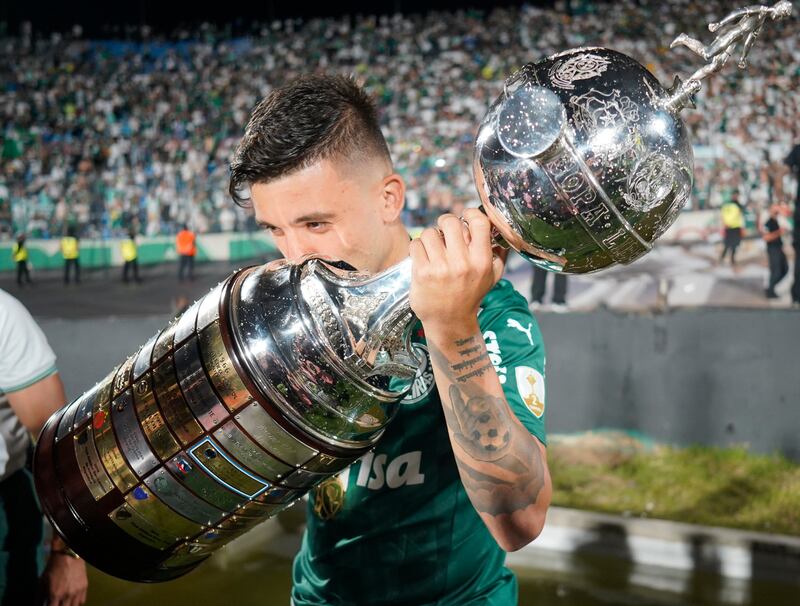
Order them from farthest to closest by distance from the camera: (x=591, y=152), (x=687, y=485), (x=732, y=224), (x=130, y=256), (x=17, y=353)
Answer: (x=130, y=256) → (x=732, y=224) → (x=687, y=485) → (x=17, y=353) → (x=591, y=152)

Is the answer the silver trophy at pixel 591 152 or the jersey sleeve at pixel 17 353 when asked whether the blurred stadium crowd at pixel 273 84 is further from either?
the silver trophy at pixel 591 152

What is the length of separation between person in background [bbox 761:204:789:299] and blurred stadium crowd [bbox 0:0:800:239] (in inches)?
3.8

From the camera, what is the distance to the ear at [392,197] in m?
1.23

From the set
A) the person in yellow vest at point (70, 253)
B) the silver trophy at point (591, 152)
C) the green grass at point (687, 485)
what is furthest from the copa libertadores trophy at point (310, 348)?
Result: the person in yellow vest at point (70, 253)

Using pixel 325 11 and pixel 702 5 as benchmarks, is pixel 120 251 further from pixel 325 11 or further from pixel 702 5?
pixel 702 5

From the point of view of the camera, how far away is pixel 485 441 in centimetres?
86

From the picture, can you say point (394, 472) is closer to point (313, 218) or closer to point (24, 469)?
point (313, 218)

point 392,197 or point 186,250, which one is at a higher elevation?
point 392,197

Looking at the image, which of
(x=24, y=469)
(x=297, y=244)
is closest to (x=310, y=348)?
(x=297, y=244)

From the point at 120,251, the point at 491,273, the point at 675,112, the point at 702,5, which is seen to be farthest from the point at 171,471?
the point at 702,5

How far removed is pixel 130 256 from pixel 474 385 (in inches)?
231

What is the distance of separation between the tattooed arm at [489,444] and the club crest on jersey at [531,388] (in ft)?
0.38

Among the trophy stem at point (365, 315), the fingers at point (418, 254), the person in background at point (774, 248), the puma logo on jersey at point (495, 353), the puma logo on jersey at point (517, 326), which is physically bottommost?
the person in background at point (774, 248)

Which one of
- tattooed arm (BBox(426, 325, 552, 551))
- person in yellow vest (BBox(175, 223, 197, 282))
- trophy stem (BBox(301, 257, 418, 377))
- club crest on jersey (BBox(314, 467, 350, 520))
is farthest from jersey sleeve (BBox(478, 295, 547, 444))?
person in yellow vest (BBox(175, 223, 197, 282))
